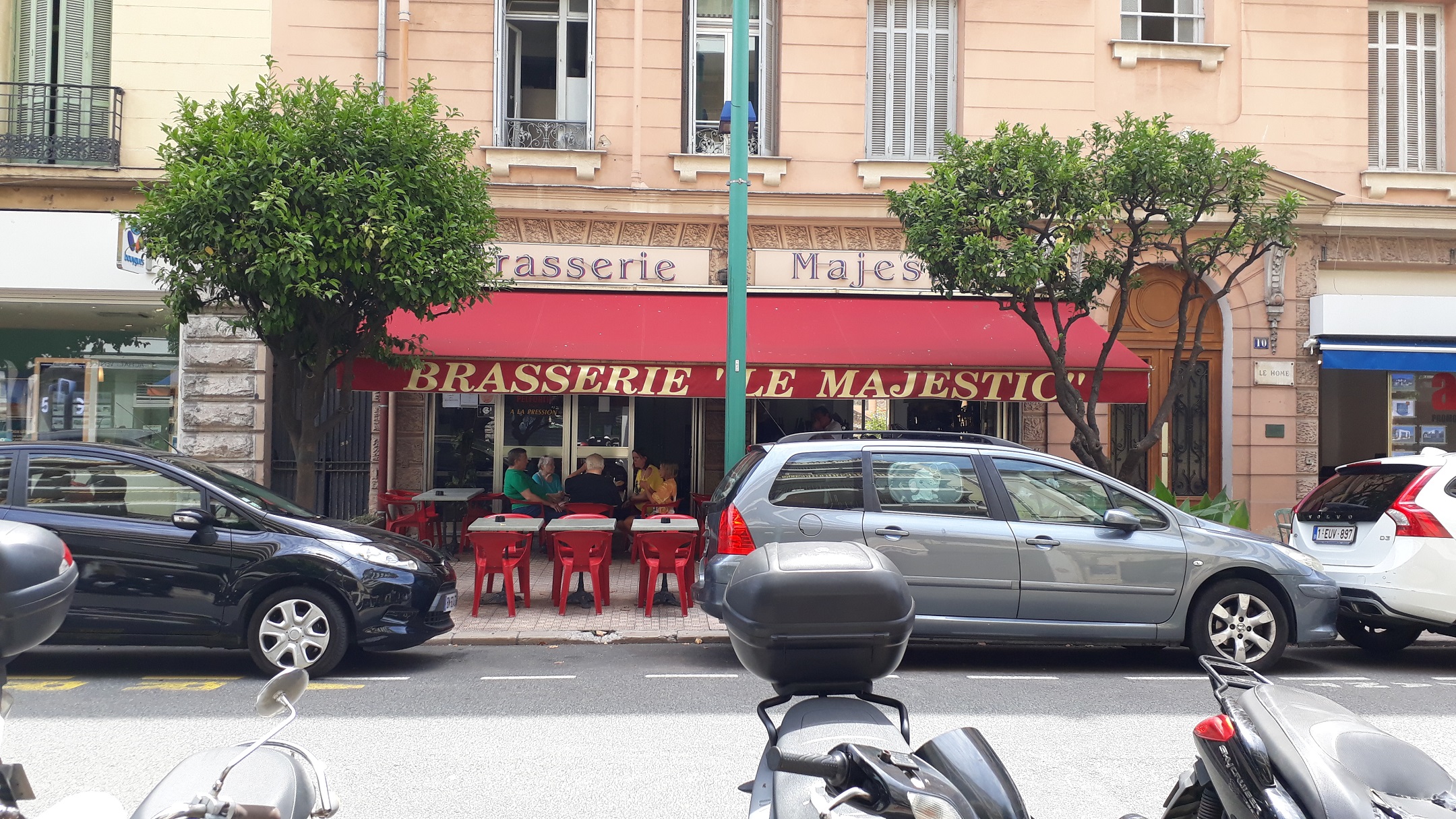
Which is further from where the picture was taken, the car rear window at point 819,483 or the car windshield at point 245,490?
the car rear window at point 819,483

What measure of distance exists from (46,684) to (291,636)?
1.47 meters

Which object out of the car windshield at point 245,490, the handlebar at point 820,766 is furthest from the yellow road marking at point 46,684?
the handlebar at point 820,766

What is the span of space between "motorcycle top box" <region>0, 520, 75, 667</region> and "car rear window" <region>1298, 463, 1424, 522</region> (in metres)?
8.07

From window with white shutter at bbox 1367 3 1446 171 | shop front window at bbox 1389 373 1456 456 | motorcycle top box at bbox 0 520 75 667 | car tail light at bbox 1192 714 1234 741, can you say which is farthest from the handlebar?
window with white shutter at bbox 1367 3 1446 171

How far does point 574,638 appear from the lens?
8.60m

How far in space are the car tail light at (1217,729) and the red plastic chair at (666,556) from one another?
21.2 ft

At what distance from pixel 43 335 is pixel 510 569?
817cm

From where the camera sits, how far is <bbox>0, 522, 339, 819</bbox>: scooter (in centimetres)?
223

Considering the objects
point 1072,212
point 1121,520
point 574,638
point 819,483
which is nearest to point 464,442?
point 574,638

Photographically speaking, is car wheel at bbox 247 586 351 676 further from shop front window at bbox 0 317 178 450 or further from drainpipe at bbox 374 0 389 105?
drainpipe at bbox 374 0 389 105

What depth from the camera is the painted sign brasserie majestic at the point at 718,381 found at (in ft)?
36.6

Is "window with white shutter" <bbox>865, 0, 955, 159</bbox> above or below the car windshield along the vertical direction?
above

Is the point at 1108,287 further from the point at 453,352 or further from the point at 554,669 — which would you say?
the point at 554,669

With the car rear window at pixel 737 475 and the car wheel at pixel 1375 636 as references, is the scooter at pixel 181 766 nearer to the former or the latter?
the car rear window at pixel 737 475
